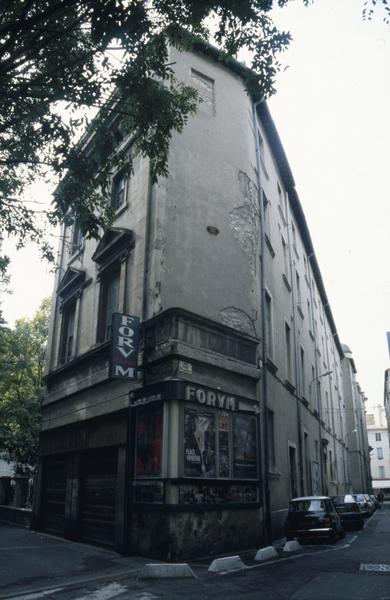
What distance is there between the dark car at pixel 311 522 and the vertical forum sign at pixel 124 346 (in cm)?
612

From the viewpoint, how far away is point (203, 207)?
13.9 m

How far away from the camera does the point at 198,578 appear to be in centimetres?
826

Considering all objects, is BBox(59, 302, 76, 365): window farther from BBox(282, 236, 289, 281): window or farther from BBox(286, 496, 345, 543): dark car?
BBox(282, 236, 289, 281): window

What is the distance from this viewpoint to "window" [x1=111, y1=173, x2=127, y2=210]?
1556cm

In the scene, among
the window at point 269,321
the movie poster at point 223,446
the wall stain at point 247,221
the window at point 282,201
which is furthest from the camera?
the window at point 282,201

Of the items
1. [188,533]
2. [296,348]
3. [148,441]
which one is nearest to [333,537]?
[188,533]

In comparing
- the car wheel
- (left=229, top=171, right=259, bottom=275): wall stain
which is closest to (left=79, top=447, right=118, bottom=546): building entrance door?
the car wheel

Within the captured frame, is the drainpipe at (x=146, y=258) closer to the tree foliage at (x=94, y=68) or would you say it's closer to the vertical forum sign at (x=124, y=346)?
the vertical forum sign at (x=124, y=346)

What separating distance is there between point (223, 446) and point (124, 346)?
333 centimetres

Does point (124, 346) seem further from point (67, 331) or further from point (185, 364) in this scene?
point (67, 331)

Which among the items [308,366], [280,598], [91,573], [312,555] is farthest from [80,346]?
[308,366]

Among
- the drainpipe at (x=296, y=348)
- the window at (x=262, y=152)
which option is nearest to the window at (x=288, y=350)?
the drainpipe at (x=296, y=348)

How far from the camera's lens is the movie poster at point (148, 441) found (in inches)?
414

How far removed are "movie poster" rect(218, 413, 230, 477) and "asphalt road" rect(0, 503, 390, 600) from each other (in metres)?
1.87
